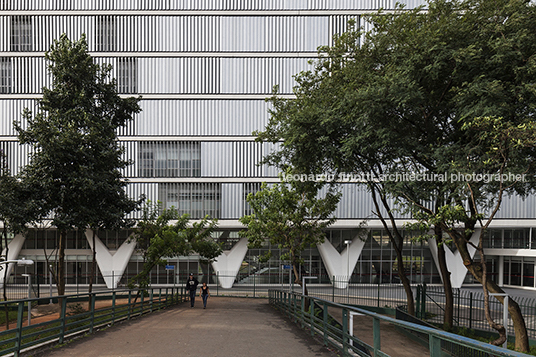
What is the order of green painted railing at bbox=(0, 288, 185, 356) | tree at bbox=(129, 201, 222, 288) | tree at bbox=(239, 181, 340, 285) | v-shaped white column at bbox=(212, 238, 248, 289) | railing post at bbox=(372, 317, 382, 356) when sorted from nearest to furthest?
railing post at bbox=(372, 317, 382, 356) < green painted railing at bbox=(0, 288, 185, 356) < tree at bbox=(129, 201, 222, 288) < tree at bbox=(239, 181, 340, 285) < v-shaped white column at bbox=(212, 238, 248, 289)

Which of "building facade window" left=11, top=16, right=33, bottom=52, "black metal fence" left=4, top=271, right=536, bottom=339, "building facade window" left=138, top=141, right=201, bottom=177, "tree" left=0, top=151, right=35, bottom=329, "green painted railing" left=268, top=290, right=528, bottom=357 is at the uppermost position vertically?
"building facade window" left=11, top=16, right=33, bottom=52

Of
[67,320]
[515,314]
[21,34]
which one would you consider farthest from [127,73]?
[515,314]

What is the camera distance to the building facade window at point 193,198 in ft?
115

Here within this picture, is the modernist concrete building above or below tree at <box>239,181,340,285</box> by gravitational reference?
above

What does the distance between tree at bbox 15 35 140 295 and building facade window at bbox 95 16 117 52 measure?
18.2 metres

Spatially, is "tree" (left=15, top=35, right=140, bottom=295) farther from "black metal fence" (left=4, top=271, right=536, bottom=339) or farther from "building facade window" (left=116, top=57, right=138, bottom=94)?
"building facade window" (left=116, top=57, right=138, bottom=94)

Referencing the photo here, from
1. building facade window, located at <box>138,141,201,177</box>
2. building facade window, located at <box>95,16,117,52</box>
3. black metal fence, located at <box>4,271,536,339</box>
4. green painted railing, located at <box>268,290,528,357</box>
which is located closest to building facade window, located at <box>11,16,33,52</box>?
building facade window, located at <box>95,16,117,52</box>

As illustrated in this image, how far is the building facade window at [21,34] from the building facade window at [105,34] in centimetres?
552

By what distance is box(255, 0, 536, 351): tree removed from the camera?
1089cm

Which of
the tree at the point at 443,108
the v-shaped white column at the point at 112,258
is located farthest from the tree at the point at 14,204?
the v-shaped white column at the point at 112,258

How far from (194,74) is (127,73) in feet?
17.8

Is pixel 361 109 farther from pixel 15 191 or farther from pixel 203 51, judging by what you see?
pixel 203 51

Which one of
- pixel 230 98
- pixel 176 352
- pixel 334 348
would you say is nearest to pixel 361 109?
pixel 334 348

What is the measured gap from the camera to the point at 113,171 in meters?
17.7
